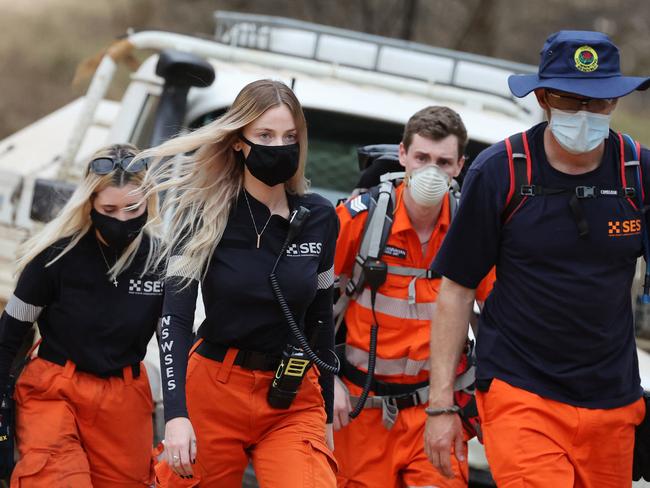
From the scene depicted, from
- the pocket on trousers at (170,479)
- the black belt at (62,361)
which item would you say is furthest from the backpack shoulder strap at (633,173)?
the black belt at (62,361)

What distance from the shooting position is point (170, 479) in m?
4.00

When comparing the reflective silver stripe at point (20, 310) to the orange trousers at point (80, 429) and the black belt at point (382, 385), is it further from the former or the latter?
the black belt at point (382, 385)

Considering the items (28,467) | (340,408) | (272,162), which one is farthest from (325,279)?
(28,467)

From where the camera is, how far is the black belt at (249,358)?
158 inches

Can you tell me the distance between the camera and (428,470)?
4.65m

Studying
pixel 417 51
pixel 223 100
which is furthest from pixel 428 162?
pixel 417 51

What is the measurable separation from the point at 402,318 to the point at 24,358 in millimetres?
1456

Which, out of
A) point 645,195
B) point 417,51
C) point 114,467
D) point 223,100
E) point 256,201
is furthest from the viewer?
point 417,51

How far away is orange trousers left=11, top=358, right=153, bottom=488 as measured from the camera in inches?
171

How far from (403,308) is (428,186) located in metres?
0.47

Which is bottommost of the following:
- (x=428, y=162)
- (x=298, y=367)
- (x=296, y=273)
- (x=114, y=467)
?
(x=114, y=467)

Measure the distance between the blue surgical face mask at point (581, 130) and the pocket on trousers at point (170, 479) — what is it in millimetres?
1557

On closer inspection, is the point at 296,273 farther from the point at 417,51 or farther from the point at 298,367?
the point at 417,51

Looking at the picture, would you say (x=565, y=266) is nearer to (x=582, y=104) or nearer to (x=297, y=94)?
(x=582, y=104)
